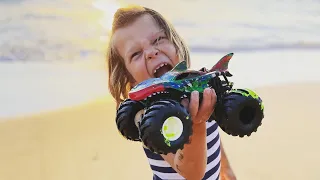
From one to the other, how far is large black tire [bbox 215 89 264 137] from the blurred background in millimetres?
1364

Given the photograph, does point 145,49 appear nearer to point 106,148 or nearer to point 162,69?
point 162,69

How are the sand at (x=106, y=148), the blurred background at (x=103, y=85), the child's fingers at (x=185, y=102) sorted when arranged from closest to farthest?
the child's fingers at (x=185, y=102), the sand at (x=106, y=148), the blurred background at (x=103, y=85)

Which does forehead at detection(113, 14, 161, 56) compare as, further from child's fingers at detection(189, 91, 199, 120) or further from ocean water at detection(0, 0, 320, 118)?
ocean water at detection(0, 0, 320, 118)

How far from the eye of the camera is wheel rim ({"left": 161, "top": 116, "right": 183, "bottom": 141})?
4.61 feet

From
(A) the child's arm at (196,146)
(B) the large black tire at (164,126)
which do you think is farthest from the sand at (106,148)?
(B) the large black tire at (164,126)

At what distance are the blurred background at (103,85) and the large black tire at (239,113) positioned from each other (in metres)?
1.36

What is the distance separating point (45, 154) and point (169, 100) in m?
3.11

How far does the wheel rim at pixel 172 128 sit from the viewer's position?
1405 millimetres

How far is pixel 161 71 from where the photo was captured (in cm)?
203

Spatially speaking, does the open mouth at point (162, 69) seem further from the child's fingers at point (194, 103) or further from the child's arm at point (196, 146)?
the child's fingers at point (194, 103)

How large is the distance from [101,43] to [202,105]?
18.7 feet

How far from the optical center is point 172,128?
55.7 inches

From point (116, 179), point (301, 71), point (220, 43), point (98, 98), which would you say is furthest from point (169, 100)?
point (220, 43)

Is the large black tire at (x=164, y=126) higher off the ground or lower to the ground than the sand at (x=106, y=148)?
higher
